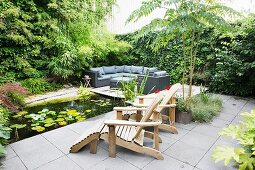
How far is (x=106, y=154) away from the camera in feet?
8.56

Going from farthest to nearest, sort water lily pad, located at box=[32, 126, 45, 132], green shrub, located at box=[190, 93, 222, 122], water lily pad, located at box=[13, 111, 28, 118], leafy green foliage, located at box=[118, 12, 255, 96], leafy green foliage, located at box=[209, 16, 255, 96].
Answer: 1. leafy green foliage, located at box=[118, 12, 255, 96]
2. leafy green foliage, located at box=[209, 16, 255, 96]
3. water lily pad, located at box=[13, 111, 28, 118]
4. green shrub, located at box=[190, 93, 222, 122]
5. water lily pad, located at box=[32, 126, 45, 132]

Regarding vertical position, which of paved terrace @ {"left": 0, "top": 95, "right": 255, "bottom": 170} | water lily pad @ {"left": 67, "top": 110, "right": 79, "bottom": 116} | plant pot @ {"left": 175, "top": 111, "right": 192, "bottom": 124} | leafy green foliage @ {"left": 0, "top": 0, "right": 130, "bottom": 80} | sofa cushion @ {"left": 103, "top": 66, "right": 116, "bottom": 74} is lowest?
paved terrace @ {"left": 0, "top": 95, "right": 255, "bottom": 170}

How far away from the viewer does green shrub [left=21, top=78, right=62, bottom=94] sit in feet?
22.7

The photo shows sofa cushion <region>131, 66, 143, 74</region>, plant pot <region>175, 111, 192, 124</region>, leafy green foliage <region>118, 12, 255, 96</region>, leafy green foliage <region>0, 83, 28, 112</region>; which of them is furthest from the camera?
sofa cushion <region>131, 66, 143, 74</region>

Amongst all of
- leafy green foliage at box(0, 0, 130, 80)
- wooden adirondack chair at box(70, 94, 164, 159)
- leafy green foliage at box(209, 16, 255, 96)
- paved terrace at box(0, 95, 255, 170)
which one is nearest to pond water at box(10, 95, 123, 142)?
paved terrace at box(0, 95, 255, 170)

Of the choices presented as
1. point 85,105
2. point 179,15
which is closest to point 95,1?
point 85,105

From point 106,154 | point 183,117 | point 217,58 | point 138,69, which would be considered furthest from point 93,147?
point 138,69

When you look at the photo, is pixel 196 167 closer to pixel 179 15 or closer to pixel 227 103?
pixel 179 15

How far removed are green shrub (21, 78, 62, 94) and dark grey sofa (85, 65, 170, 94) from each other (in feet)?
5.80

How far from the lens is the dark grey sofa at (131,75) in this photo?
666cm

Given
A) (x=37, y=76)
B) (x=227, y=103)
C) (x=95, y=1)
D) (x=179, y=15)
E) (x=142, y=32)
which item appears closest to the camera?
(x=179, y=15)

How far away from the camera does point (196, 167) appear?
232cm

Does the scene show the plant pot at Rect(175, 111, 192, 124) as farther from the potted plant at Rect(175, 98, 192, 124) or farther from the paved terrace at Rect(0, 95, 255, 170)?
the paved terrace at Rect(0, 95, 255, 170)

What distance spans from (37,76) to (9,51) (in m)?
1.38
